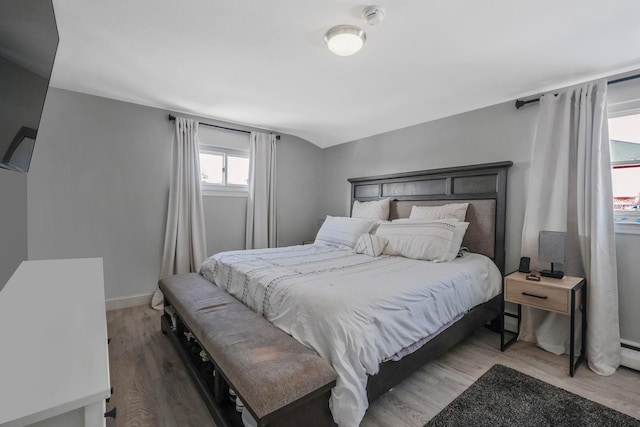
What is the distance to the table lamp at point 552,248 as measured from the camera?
2090 mm

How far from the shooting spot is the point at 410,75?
Result: 2.30m

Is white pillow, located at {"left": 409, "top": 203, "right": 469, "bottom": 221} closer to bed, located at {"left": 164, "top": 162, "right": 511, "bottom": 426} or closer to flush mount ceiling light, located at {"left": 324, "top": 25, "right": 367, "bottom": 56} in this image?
bed, located at {"left": 164, "top": 162, "right": 511, "bottom": 426}

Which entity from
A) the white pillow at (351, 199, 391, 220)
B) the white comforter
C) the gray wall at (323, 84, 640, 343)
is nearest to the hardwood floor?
the white comforter

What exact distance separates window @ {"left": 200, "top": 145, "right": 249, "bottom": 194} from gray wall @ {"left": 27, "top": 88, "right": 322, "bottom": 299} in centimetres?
30

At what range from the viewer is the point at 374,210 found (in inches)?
138

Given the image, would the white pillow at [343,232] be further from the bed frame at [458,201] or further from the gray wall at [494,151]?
the gray wall at [494,151]

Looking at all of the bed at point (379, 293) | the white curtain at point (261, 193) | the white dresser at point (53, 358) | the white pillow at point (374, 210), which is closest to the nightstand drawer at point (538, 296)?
the bed at point (379, 293)

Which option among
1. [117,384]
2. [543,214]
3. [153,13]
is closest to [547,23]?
[543,214]

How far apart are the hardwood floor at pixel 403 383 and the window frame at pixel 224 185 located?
175cm

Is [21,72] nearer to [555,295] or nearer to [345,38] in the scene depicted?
[345,38]

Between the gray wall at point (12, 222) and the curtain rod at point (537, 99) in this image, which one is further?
the curtain rod at point (537, 99)

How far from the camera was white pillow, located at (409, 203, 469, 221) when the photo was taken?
9.12 feet

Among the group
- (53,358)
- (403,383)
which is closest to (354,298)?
(403,383)

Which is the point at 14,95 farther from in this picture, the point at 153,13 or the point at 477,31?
the point at 477,31
